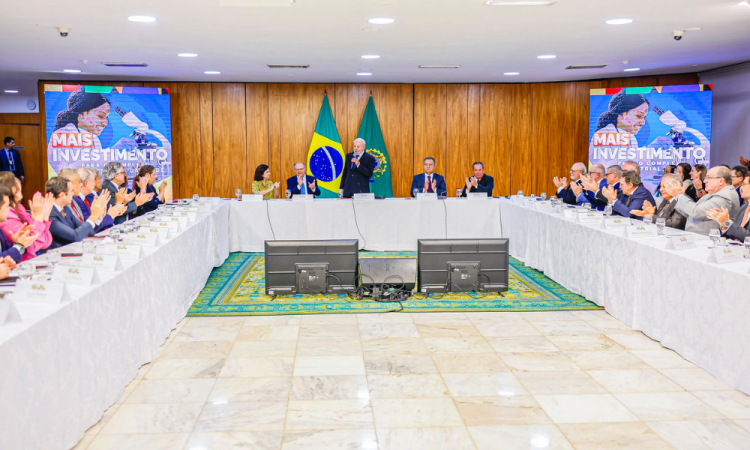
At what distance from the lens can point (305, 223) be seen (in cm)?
791

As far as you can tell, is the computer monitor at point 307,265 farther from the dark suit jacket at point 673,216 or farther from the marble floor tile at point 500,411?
the dark suit jacket at point 673,216

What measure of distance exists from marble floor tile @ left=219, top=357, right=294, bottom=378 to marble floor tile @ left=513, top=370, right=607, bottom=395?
1473 millimetres

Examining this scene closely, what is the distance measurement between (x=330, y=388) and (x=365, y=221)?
186 inches

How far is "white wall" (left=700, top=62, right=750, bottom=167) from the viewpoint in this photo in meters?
8.84

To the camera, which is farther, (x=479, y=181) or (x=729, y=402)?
(x=479, y=181)

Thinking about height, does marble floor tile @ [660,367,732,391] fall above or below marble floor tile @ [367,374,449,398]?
above

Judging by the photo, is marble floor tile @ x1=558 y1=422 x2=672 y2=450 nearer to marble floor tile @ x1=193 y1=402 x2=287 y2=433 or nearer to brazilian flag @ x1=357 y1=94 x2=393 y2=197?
marble floor tile @ x1=193 y1=402 x2=287 y2=433

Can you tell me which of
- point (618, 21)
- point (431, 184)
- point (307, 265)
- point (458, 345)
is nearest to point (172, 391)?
point (458, 345)

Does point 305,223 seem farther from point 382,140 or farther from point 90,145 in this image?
point 90,145

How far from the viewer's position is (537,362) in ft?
12.5

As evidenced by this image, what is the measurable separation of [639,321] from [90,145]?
877 centimetres

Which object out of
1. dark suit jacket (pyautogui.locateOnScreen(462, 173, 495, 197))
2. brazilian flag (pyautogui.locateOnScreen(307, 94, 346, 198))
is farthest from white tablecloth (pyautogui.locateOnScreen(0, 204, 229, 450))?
brazilian flag (pyautogui.locateOnScreen(307, 94, 346, 198))

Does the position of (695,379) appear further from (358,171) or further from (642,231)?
(358,171)

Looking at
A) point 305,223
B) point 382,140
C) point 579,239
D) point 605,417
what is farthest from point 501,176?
point 605,417
